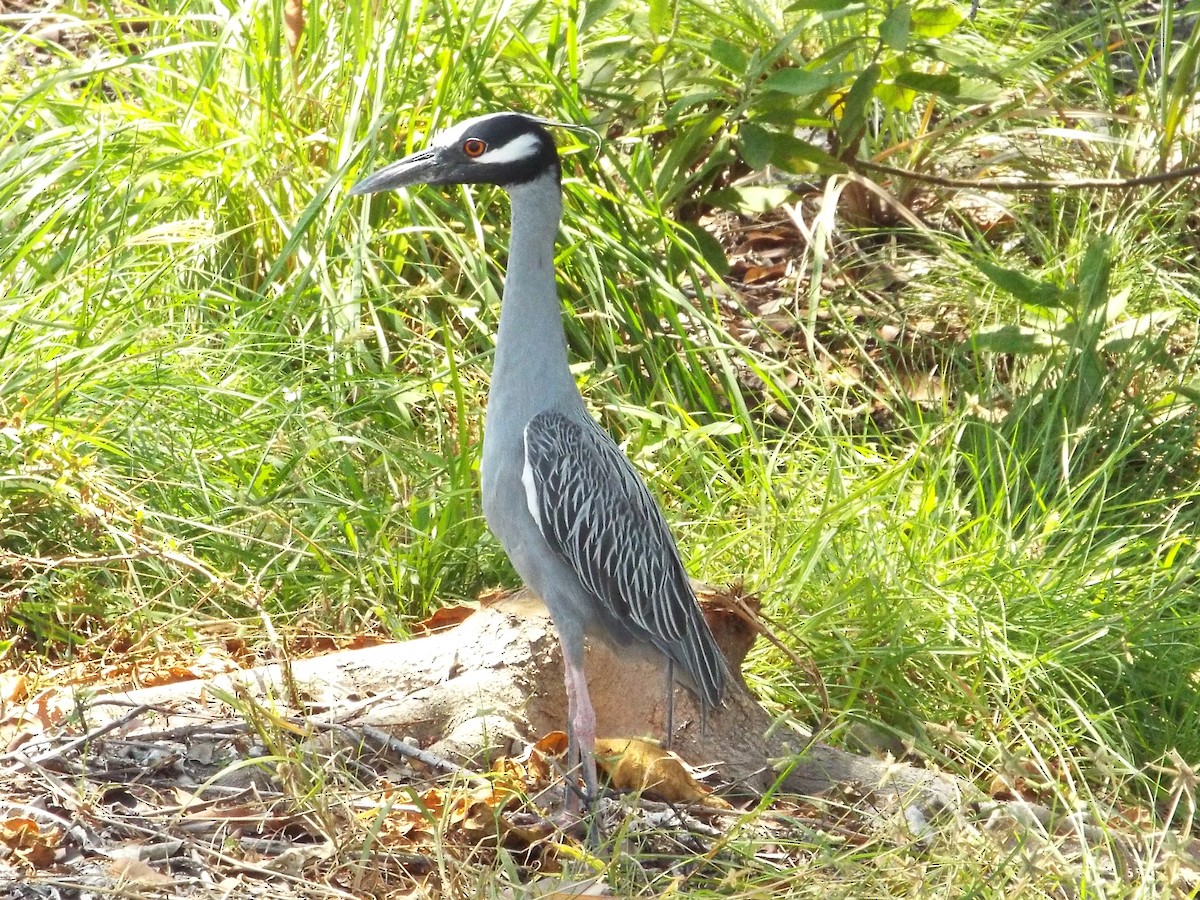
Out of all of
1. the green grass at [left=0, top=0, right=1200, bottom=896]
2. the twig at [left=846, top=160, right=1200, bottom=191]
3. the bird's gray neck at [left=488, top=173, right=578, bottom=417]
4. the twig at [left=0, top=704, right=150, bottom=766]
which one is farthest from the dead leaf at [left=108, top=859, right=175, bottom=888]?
the twig at [left=846, top=160, right=1200, bottom=191]

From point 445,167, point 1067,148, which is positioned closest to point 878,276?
point 1067,148

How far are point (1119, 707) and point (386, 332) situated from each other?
2.69 metres

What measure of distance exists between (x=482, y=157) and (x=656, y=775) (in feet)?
5.18

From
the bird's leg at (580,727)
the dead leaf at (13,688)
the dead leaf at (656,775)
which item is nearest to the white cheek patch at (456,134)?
the bird's leg at (580,727)

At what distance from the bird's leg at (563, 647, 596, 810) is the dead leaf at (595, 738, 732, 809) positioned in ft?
0.17

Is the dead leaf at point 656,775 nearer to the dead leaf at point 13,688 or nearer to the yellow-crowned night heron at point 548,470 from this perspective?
the yellow-crowned night heron at point 548,470

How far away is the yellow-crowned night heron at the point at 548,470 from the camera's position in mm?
3436

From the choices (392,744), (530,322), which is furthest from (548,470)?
(392,744)

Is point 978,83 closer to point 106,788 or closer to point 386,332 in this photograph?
point 386,332

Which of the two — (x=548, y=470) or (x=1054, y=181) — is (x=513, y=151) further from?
(x=1054, y=181)

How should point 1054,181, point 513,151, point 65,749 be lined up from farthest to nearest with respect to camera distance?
point 1054,181 < point 513,151 < point 65,749

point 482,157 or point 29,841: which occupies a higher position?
Answer: point 482,157

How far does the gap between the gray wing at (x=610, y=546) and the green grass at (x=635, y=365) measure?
43 cm

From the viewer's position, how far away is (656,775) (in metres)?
3.27
